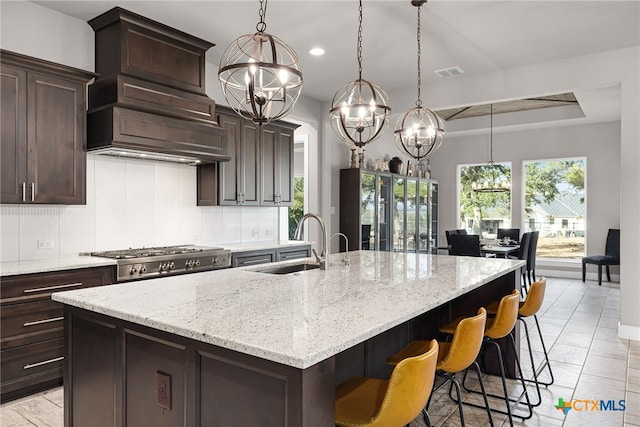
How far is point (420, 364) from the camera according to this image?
150 cm

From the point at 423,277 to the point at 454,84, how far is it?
3.70 meters

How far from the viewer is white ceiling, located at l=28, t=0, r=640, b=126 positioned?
3.56 meters

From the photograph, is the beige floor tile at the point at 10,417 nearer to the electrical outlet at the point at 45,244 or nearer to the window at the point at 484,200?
the electrical outlet at the point at 45,244

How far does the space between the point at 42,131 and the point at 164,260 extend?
1.32 meters

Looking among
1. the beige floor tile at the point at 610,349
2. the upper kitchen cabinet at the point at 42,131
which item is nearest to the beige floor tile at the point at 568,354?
the beige floor tile at the point at 610,349

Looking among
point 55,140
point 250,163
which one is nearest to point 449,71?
point 250,163

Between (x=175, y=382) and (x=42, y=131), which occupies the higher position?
(x=42, y=131)

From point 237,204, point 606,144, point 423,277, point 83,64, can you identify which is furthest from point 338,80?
point 606,144

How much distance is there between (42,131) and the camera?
3.22 meters

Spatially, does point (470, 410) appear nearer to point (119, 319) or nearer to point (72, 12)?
point (119, 319)

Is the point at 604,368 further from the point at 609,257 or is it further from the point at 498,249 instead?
the point at 609,257

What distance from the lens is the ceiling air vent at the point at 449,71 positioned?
5082 mm

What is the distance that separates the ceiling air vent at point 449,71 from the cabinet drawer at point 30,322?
4496 mm

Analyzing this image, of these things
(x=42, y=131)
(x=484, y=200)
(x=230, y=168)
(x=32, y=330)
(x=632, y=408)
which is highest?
(x=42, y=131)
